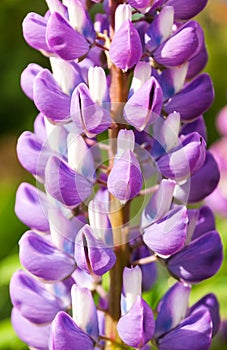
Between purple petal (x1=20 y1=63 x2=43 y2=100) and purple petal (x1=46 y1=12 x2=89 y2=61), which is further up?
purple petal (x1=46 y1=12 x2=89 y2=61)

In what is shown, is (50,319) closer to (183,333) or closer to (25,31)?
(183,333)

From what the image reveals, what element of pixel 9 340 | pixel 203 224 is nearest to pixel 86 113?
pixel 203 224

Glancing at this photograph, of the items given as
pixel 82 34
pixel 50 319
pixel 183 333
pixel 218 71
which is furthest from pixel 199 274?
pixel 218 71

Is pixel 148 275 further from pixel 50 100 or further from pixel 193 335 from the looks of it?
pixel 50 100


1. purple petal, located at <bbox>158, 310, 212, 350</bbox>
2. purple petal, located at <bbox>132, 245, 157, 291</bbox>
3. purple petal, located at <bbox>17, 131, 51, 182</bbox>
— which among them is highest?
purple petal, located at <bbox>17, 131, 51, 182</bbox>

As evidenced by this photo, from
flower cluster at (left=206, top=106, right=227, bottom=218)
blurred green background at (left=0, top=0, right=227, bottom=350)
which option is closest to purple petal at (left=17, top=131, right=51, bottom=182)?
flower cluster at (left=206, top=106, right=227, bottom=218)

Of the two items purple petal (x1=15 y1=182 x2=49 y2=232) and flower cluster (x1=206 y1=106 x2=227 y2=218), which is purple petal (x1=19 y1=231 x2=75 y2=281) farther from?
flower cluster (x1=206 y1=106 x2=227 y2=218)
